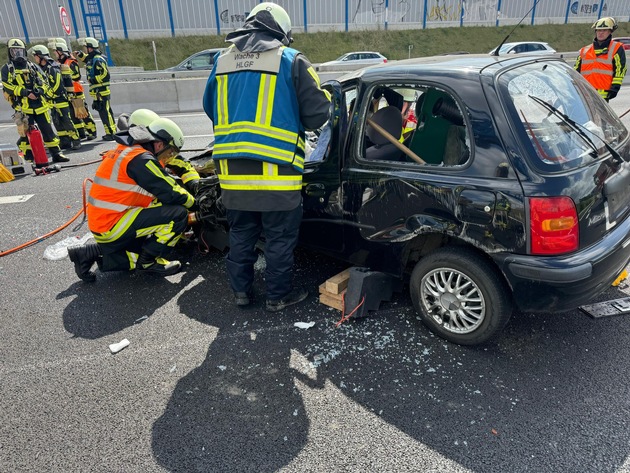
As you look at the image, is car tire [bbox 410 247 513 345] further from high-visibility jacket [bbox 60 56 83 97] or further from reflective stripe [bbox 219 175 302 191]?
high-visibility jacket [bbox 60 56 83 97]

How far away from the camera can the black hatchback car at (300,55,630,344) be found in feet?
8.00

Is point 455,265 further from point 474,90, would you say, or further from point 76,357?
point 76,357

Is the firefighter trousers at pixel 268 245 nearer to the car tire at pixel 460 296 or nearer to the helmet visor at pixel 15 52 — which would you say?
the car tire at pixel 460 296

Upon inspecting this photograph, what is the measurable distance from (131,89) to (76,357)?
39.9ft

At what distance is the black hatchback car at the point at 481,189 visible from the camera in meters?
2.44

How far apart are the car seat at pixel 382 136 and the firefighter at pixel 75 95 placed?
8175 millimetres

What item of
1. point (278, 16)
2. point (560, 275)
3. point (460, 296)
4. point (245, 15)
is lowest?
point (460, 296)

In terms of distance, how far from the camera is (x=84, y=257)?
3881 millimetres

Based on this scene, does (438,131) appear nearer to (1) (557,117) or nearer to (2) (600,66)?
(1) (557,117)

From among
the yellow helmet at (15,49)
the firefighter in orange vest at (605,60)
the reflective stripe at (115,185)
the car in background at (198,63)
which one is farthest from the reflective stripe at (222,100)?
the car in background at (198,63)

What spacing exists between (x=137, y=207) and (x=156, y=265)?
20.9 inches

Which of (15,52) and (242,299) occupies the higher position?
(15,52)

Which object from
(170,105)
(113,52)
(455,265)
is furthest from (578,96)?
(113,52)

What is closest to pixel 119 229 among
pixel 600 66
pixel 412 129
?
pixel 412 129
